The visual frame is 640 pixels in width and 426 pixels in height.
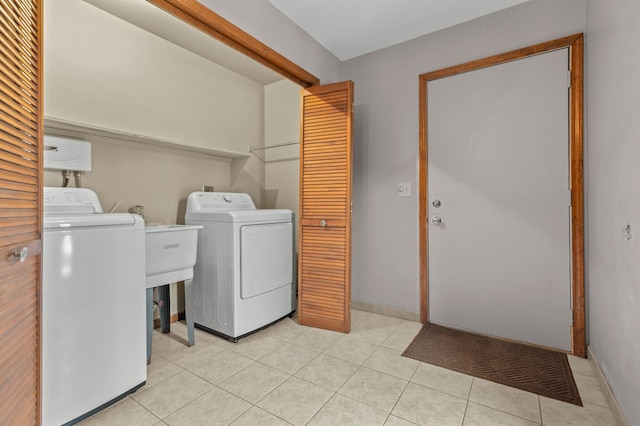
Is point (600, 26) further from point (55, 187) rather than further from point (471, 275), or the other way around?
point (55, 187)

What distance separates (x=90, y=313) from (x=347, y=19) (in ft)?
8.24

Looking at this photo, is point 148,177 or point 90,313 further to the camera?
point 148,177

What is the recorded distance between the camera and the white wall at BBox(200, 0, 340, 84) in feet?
5.95

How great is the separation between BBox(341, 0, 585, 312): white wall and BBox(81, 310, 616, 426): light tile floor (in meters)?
0.68

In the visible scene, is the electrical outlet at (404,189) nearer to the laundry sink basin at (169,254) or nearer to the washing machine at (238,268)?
the washing machine at (238,268)

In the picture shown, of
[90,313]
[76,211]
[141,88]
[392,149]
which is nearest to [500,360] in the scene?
[392,149]

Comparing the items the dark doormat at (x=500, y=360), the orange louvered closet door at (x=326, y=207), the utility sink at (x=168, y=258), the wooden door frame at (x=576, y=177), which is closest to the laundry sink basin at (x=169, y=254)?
the utility sink at (x=168, y=258)

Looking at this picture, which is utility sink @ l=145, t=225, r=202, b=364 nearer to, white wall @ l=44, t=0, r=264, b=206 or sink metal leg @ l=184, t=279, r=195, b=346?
sink metal leg @ l=184, t=279, r=195, b=346

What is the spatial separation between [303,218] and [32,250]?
69.6 inches

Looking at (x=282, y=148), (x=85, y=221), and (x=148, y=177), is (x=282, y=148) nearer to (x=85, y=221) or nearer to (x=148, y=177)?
(x=148, y=177)

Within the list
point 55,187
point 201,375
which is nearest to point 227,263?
point 201,375

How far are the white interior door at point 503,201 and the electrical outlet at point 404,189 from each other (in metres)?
0.17

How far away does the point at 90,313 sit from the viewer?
1.36m

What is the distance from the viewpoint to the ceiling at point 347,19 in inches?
82.7
